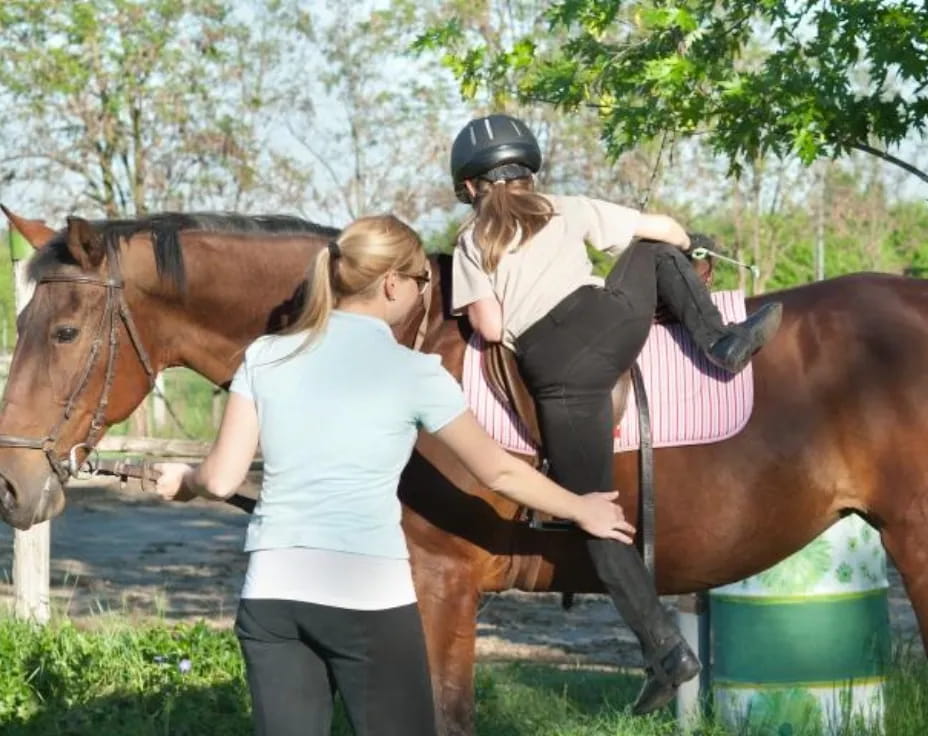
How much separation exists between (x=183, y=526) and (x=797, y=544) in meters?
9.60

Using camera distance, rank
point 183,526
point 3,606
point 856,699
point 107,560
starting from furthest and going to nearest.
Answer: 1. point 183,526
2. point 107,560
3. point 3,606
4. point 856,699

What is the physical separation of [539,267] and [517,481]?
93 cm

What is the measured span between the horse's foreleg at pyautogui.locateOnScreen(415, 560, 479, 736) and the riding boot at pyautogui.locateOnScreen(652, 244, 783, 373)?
3.35 feet

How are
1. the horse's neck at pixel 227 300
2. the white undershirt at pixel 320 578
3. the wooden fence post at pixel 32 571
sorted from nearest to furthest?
the white undershirt at pixel 320 578 → the horse's neck at pixel 227 300 → the wooden fence post at pixel 32 571

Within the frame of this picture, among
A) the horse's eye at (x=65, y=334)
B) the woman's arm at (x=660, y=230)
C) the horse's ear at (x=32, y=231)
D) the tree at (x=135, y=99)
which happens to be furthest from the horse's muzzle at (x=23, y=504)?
the tree at (x=135, y=99)

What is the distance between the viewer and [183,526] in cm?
1368

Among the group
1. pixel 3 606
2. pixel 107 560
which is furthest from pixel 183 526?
pixel 3 606

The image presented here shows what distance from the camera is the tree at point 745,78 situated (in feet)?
21.6

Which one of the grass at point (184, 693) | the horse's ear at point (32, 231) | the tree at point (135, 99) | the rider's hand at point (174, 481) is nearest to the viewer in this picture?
the rider's hand at point (174, 481)

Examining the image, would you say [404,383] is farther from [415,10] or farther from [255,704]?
[415,10]

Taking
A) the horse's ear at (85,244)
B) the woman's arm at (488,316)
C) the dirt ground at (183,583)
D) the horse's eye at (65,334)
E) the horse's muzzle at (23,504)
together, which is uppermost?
the horse's ear at (85,244)

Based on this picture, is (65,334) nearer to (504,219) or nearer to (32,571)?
(504,219)

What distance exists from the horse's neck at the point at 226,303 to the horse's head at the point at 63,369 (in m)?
0.16

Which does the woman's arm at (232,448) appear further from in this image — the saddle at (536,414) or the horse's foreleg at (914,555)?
the horse's foreleg at (914,555)
